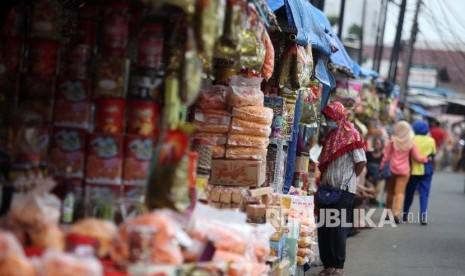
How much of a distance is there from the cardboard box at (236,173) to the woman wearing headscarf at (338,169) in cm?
238

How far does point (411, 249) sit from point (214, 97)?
6683mm

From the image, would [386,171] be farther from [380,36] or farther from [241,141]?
[380,36]

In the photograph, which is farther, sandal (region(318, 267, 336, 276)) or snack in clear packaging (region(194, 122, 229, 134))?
sandal (region(318, 267, 336, 276))

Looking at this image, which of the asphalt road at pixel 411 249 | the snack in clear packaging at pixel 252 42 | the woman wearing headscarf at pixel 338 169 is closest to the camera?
the snack in clear packaging at pixel 252 42

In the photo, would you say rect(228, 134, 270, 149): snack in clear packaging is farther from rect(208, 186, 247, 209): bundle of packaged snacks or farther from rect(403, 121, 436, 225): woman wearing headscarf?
rect(403, 121, 436, 225): woman wearing headscarf

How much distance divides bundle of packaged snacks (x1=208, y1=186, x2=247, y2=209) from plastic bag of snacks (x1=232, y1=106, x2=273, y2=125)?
0.60 m

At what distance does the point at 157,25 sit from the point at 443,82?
60.5 meters

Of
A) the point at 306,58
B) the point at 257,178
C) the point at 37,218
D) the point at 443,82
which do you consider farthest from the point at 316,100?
the point at 443,82

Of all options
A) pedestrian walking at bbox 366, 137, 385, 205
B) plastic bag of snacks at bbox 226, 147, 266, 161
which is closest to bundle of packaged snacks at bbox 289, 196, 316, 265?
plastic bag of snacks at bbox 226, 147, 266, 161

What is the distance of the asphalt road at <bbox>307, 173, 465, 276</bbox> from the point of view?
37.0ft

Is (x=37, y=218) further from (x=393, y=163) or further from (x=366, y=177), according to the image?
(x=366, y=177)

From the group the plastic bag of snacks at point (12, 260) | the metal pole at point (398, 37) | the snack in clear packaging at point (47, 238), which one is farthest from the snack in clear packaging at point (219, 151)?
the metal pole at point (398, 37)

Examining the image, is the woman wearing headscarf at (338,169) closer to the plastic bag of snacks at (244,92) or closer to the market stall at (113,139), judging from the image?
the plastic bag of snacks at (244,92)

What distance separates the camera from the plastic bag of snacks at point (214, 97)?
7.59m
